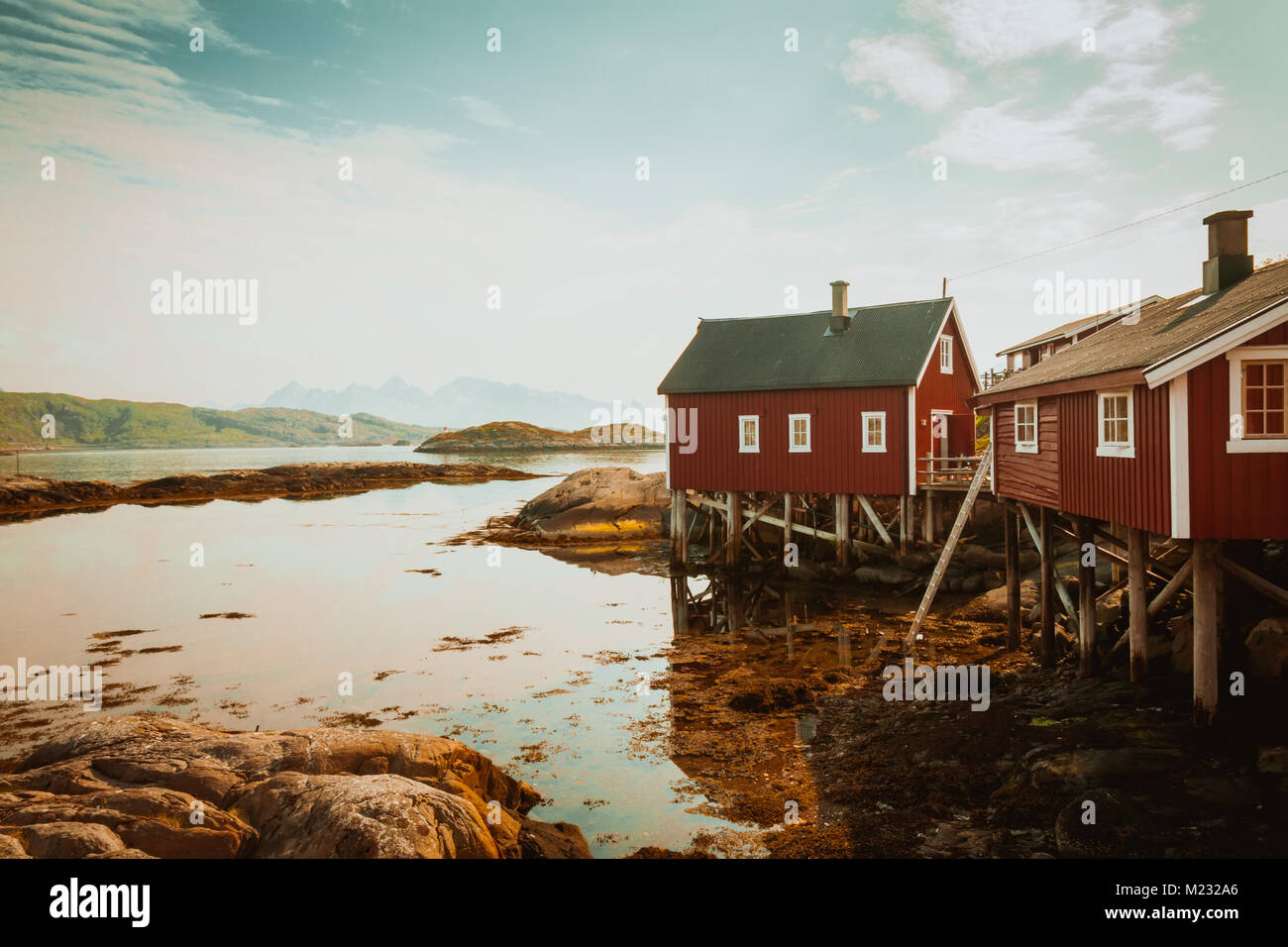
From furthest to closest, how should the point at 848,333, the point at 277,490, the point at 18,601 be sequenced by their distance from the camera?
the point at 277,490, the point at 848,333, the point at 18,601

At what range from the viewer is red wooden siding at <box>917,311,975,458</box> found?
955 inches

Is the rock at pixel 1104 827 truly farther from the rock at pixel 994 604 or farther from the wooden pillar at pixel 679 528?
the wooden pillar at pixel 679 528

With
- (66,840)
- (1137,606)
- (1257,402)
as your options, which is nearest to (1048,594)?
(1137,606)

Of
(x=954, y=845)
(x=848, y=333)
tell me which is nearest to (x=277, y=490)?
(x=848, y=333)

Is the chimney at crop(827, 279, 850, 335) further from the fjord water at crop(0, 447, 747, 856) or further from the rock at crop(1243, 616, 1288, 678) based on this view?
the rock at crop(1243, 616, 1288, 678)

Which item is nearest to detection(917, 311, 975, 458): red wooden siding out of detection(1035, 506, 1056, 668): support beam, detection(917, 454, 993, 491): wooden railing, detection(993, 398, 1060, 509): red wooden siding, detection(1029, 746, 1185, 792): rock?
detection(917, 454, 993, 491): wooden railing

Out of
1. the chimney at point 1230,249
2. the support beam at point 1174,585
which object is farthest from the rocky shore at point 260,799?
the chimney at point 1230,249

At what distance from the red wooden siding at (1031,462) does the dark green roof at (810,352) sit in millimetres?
6803

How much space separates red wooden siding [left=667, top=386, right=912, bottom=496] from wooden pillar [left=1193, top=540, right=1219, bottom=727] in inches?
559

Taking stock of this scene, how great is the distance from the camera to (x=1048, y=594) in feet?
45.3

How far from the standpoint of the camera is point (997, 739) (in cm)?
1021

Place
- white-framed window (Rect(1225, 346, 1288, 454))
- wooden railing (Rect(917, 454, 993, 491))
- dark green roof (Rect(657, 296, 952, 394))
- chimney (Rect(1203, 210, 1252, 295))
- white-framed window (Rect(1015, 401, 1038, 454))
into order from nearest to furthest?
1. white-framed window (Rect(1225, 346, 1288, 454))
2. chimney (Rect(1203, 210, 1252, 295))
3. white-framed window (Rect(1015, 401, 1038, 454))
4. wooden railing (Rect(917, 454, 993, 491))
5. dark green roof (Rect(657, 296, 952, 394))
